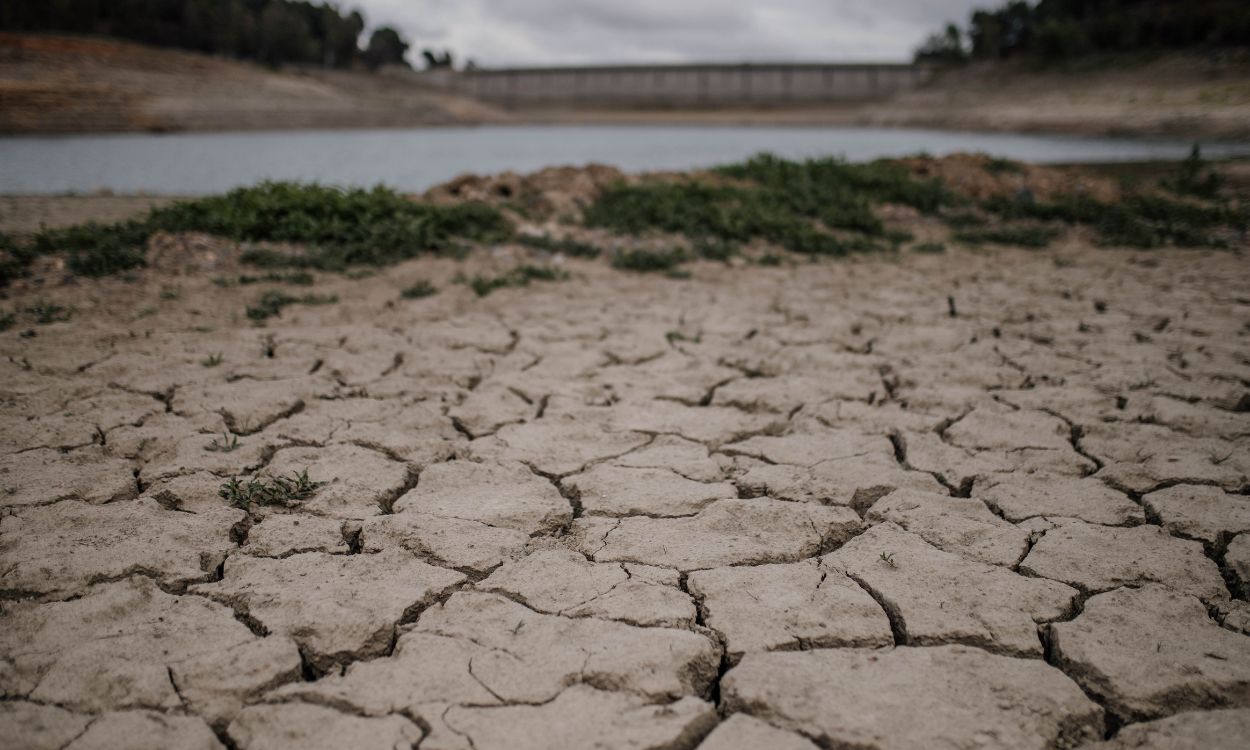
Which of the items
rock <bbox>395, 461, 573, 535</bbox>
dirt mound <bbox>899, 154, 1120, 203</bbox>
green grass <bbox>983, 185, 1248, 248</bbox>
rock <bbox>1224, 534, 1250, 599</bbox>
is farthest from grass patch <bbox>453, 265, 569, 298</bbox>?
dirt mound <bbox>899, 154, 1120, 203</bbox>

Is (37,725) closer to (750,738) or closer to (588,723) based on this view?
(588,723)

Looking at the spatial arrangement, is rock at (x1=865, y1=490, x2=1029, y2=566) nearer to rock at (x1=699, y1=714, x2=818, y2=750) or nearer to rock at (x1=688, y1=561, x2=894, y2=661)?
rock at (x1=688, y1=561, x2=894, y2=661)

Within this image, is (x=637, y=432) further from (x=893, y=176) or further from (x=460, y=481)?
(x=893, y=176)

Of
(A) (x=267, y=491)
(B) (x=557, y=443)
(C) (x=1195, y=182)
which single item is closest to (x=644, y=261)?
(B) (x=557, y=443)

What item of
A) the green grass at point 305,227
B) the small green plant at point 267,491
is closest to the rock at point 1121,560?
the small green plant at point 267,491

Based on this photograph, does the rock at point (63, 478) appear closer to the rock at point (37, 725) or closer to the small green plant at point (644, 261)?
the rock at point (37, 725)

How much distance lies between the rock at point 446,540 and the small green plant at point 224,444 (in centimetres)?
69

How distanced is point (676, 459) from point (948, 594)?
0.97m

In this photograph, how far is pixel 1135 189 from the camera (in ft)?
25.1

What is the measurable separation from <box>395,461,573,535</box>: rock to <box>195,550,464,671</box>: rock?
26 cm

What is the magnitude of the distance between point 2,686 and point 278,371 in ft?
5.99

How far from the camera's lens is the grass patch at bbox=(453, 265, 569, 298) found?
450 centimetres

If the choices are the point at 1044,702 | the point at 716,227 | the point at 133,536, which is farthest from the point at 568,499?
the point at 716,227

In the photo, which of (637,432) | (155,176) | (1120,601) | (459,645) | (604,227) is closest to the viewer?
(459,645)
